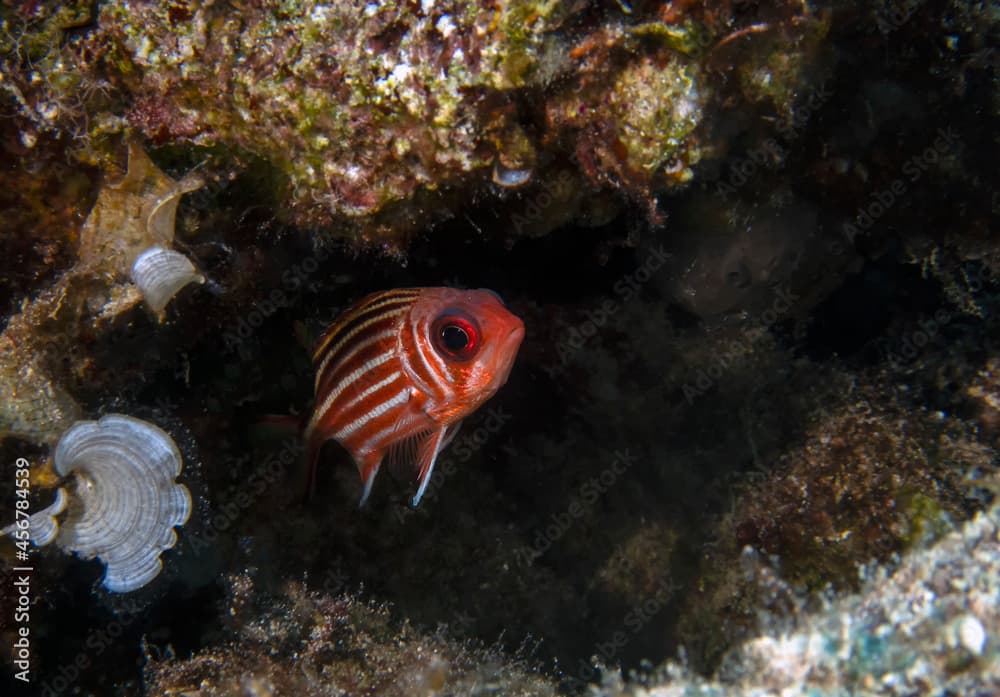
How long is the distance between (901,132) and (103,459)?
4854mm

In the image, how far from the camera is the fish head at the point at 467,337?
2959 mm

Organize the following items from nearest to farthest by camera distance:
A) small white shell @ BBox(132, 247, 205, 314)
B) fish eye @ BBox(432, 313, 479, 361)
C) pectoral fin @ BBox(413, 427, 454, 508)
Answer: small white shell @ BBox(132, 247, 205, 314)
fish eye @ BBox(432, 313, 479, 361)
pectoral fin @ BBox(413, 427, 454, 508)

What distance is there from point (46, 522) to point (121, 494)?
1.14ft

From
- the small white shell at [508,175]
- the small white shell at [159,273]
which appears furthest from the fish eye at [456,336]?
the small white shell at [159,273]

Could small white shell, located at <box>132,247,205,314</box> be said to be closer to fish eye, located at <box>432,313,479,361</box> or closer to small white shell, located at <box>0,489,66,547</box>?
small white shell, located at <box>0,489,66,547</box>

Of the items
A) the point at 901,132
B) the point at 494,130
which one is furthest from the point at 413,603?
the point at 901,132

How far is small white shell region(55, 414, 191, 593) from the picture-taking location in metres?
2.70

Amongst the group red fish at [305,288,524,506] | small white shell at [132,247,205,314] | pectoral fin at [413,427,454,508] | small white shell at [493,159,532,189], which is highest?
small white shell at [132,247,205,314]

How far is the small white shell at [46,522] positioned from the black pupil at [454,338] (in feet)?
6.35

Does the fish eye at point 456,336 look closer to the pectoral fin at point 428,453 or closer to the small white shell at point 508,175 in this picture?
the pectoral fin at point 428,453

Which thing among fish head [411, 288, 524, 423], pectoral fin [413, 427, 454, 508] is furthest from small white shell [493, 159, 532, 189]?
pectoral fin [413, 427, 454, 508]

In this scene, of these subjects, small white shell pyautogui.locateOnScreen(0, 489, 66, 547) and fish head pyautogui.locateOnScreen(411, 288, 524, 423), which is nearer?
small white shell pyautogui.locateOnScreen(0, 489, 66, 547)

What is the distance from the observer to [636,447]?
5.27 meters

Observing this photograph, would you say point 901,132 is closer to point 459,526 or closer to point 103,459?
point 459,526
